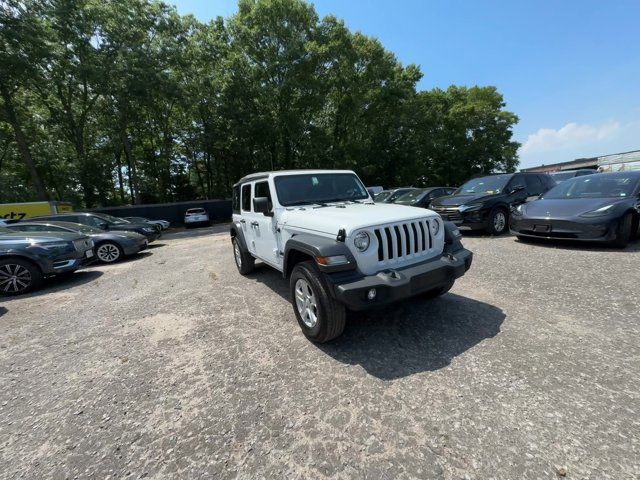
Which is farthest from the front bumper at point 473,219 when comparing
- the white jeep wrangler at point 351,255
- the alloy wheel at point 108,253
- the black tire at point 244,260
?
the alloy wheel at point 108,253

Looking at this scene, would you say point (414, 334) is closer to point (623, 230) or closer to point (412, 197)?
point (623, 230)

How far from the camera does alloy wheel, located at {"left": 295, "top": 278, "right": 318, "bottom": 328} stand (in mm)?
3086

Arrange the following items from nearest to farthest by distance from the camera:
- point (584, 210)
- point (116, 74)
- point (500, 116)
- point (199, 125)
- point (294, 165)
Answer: point (584, 210), point (116, 74), point (199, 125), point (294, 165), point (500, 116)

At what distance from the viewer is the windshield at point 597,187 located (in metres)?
5.94

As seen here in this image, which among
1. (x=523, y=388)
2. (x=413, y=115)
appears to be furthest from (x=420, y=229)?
(x=413, y=115)

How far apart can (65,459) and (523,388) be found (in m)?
3.36

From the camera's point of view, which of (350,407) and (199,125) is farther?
(199,125)

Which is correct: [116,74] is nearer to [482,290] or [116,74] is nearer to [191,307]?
[191,307]

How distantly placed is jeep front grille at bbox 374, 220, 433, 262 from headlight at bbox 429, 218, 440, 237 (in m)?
0.07

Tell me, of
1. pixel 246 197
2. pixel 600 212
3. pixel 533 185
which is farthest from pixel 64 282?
pixel 533 185

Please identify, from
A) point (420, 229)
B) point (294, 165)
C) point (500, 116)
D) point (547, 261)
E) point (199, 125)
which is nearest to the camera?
point (420, 229)

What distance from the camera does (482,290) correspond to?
4273mm

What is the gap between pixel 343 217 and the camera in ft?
10.5

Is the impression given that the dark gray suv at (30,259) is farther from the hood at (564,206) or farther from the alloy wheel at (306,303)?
the hood at (564,206)
